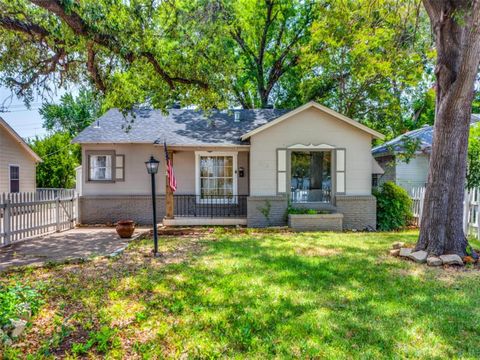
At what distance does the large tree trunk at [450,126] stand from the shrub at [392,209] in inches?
210

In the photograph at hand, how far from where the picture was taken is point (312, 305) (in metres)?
4.55

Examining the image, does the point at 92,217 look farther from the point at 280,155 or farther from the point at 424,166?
the point at 424,166

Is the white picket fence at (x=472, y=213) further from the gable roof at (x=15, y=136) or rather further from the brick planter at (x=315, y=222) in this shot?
the gable roof at (x=15, y=136)

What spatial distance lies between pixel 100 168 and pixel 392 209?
11.8 metres

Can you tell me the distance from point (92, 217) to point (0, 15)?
24.8ft

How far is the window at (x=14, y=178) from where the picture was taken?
56.2 ft

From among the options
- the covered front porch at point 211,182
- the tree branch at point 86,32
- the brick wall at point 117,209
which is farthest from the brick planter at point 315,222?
the tree branch at point 86,32

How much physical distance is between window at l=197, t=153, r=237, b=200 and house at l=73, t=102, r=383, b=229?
0.14ft

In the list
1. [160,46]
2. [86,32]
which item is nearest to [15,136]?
[160,46]

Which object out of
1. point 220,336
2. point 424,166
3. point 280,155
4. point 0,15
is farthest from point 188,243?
point 424,166

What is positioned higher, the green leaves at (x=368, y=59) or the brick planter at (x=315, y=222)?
the green leaves at (x=368, y=59)

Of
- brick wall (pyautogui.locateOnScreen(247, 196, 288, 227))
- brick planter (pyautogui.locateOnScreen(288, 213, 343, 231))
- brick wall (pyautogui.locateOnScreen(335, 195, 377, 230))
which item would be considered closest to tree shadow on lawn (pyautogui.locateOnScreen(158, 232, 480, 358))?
brick planter (pyautogui.locateOnScreen(288, 213, 343, 231))

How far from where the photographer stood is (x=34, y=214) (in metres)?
9.58

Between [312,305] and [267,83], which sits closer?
[312,305]
